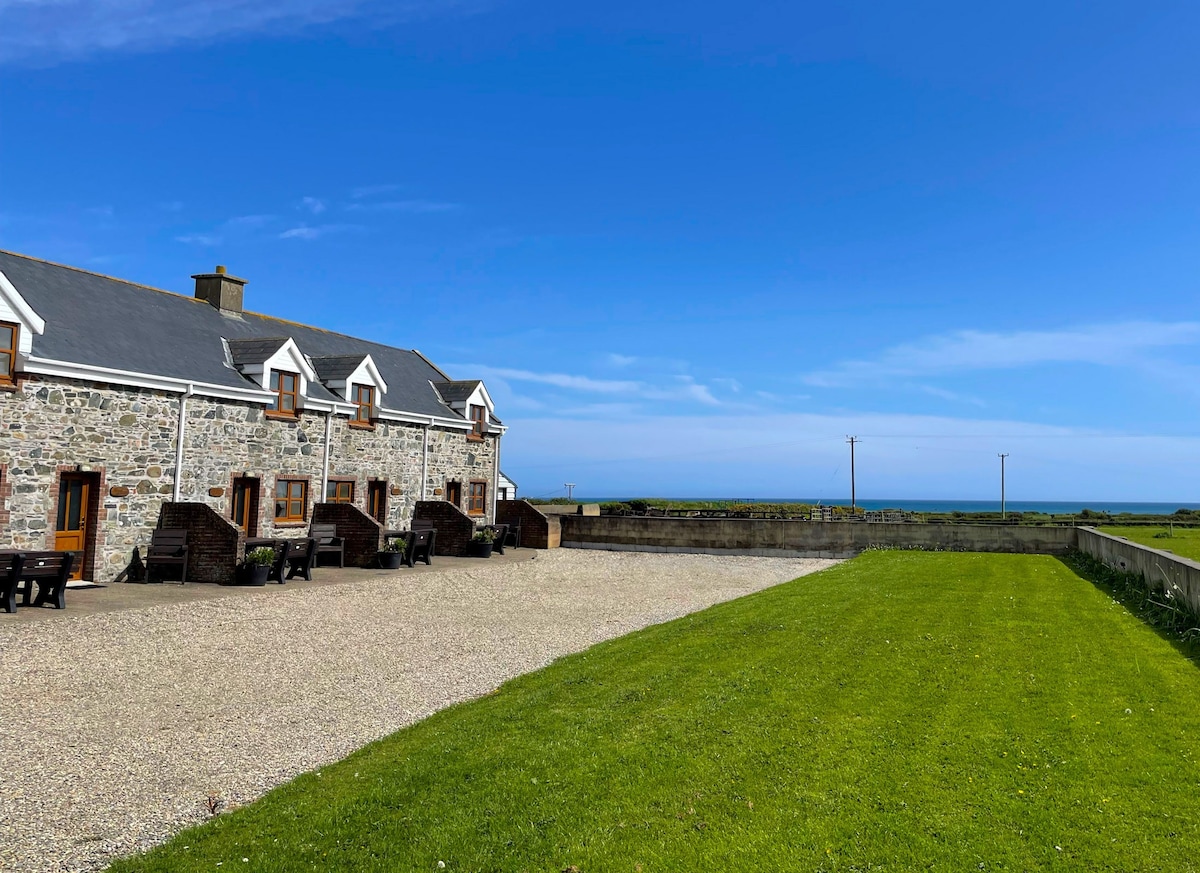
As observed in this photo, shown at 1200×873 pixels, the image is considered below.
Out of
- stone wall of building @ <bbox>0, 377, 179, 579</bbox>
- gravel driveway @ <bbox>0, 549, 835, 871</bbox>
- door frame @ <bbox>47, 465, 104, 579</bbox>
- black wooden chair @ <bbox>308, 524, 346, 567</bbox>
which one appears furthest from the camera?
black wooden chair @ <bbox>308, 524, 346, 567</bbox>

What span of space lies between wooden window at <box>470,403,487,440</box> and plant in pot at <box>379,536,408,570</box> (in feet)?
26.6

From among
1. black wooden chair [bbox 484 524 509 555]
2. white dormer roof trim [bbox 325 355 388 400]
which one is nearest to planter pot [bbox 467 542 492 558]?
black wooden chair [bbox 484 524 509 555]

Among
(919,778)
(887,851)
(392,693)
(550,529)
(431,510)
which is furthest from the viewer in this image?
(550,529)

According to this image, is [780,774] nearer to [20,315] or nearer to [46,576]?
[46,576]

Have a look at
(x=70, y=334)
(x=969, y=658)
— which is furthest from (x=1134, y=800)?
(x=70, y=334)

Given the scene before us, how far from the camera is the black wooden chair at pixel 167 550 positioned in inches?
690

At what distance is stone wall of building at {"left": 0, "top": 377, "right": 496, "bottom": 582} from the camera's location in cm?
1559

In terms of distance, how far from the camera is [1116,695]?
309 inches

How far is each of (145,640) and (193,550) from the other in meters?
6.73

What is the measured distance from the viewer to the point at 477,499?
30453 millimetres

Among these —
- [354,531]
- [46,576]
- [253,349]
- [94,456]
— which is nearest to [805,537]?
[354,531]

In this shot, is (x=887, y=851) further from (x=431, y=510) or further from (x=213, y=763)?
(x=431, y=510)

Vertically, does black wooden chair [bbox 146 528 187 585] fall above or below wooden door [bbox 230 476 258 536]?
below

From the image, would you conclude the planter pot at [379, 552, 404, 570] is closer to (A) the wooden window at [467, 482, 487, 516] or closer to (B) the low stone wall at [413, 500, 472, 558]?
(B) the low stone wall at [413, 500, 472, 558]
